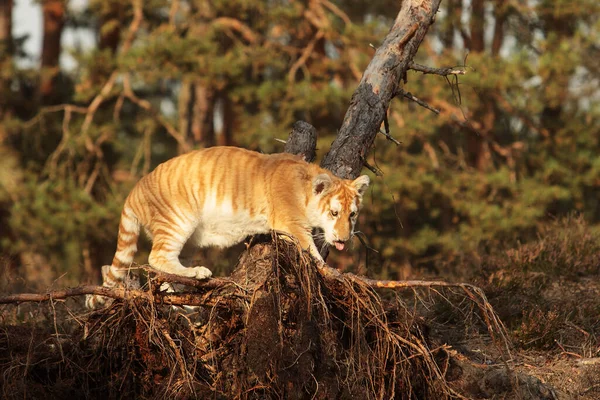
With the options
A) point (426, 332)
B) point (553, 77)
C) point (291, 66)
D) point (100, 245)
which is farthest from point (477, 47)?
point (426, 332)

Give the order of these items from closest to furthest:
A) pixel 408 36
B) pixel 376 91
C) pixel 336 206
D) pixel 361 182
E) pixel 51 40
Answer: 1. pixel 336 206
2. pixel 361 182
3. pixel 376 91
4. pixel 408 36
5. pixel 51 40

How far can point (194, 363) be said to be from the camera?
18.3 ft

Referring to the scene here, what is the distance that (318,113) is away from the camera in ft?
56.4

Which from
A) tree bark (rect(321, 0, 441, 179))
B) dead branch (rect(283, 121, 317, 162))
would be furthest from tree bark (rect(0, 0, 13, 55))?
tree bark (rect(321, 0, 441, 179))

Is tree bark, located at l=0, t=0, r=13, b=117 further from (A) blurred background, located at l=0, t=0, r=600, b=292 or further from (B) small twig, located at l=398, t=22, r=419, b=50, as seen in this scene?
(B) small twig, located at l=398, t=22, r=419, b=50

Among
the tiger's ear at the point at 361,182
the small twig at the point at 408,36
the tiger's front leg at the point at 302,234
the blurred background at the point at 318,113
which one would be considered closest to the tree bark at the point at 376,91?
the small twig at the point at 408,36

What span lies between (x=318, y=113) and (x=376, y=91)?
10.2 metres

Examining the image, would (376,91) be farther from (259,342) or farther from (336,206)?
(259,342)

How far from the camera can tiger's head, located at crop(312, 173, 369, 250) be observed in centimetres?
618

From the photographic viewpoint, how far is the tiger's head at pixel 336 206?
6.18 meters

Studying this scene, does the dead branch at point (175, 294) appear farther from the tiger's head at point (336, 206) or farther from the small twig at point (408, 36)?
the small twig at point (408, 36)

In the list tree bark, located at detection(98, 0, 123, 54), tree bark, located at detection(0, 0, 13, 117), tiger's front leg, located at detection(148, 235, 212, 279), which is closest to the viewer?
tiger's front leg, located at detection(148, 235, 212, 279)

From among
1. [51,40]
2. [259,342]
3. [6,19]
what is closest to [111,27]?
[51,40]

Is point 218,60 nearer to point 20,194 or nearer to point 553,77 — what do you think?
point 20,194
